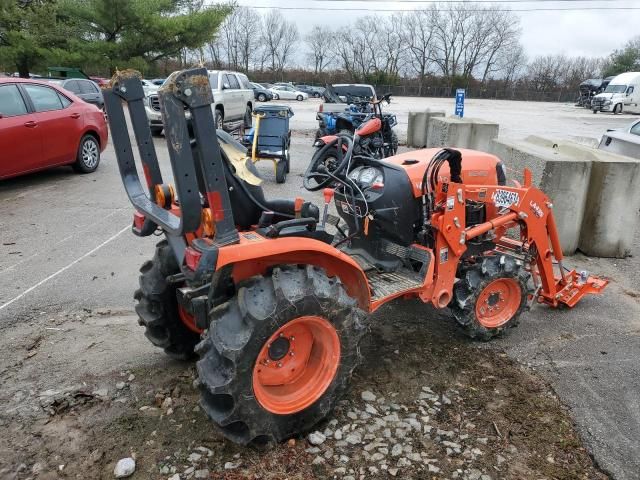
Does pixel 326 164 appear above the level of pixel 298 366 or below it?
above

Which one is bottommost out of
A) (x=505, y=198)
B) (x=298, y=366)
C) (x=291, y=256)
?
(x=298, y=366)

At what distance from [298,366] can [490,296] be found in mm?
1806

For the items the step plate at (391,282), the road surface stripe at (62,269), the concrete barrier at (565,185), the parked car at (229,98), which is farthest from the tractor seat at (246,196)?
the parked car at (229,98)

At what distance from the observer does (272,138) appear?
33.0ft

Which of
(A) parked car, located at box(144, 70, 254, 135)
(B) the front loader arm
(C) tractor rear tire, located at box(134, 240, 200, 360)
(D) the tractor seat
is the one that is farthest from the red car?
(B) the front loader arm

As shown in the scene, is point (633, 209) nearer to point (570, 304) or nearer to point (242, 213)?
point (570, 304)

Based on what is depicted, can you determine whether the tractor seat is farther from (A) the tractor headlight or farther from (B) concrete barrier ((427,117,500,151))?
(B) concrete barrier ((427,117,500,151))

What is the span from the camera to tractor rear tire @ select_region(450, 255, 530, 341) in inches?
150

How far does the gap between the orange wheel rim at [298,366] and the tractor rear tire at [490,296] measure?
1359 mm

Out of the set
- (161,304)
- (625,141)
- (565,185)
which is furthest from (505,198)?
(625,141)

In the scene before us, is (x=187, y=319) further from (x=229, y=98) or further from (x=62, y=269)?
(x=229, y=98)

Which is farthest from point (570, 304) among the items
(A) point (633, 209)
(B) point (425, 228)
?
(A) point (633, 209)

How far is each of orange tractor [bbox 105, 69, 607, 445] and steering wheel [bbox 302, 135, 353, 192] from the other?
16 mm

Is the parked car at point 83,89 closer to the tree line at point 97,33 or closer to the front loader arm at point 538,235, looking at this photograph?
the tree line at point 97,33
